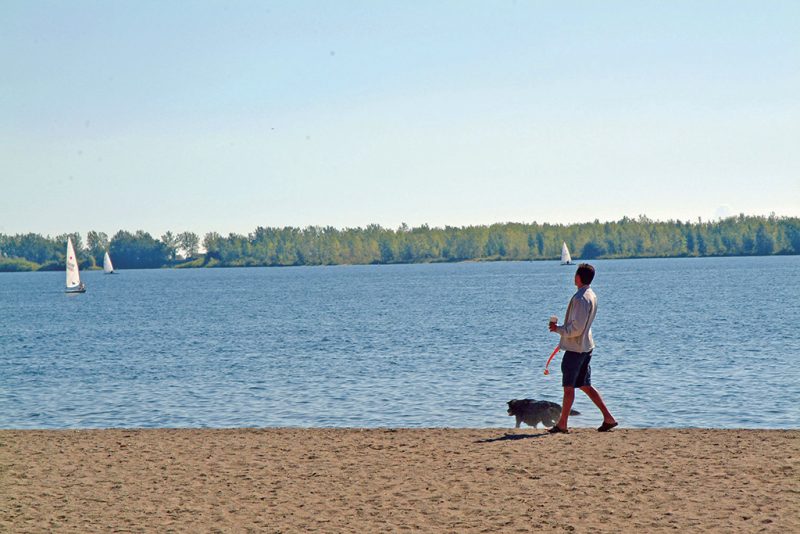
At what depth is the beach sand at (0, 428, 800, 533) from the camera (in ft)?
29.4

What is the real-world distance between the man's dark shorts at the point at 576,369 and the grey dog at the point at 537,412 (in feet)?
5.73

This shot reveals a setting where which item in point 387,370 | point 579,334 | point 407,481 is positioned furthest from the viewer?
point 387,370

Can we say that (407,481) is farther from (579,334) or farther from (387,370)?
(387,370)

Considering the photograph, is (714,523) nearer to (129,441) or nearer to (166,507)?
(166,507)

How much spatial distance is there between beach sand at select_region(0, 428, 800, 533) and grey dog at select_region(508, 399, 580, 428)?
0.78 m

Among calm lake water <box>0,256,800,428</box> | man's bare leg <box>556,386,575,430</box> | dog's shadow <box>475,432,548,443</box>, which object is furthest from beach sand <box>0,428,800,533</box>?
calm lake water <box>0,256,800,428</box>

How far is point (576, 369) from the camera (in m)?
13.0

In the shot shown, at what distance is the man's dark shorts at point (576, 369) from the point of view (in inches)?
513

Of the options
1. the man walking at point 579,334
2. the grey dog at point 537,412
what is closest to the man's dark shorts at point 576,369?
the man walking at point 579,334

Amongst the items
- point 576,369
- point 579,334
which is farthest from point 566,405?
point 579,334

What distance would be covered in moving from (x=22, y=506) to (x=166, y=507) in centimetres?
154

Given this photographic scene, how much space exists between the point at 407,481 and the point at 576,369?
3.43 meters

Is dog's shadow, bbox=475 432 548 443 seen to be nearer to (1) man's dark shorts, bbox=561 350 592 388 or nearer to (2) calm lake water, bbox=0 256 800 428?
(1) man's dark shorts, bbox=561 350 592 388

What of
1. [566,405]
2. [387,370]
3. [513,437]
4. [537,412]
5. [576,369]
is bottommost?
[387,370]
